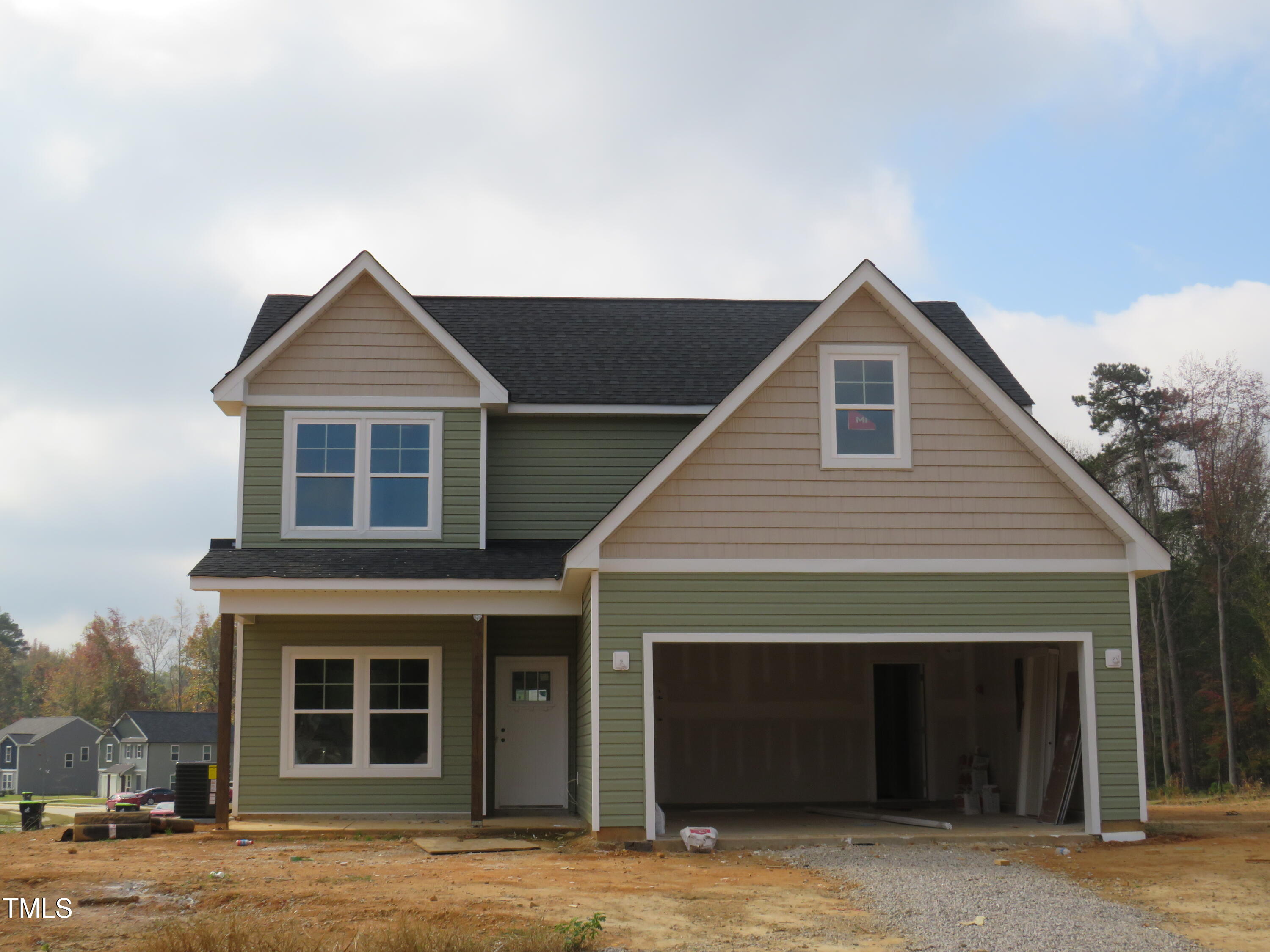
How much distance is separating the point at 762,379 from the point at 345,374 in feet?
19.2

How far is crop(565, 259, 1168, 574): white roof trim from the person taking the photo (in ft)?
40.1

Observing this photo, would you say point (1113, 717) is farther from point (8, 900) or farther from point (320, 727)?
point (8, 900)

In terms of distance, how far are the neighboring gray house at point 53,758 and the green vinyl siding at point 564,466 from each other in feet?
218

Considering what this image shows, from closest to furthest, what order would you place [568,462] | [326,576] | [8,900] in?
1. [8,900]
2. [326,576]
3. [568,462]

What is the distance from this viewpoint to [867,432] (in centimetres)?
1274

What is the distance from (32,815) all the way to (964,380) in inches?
539

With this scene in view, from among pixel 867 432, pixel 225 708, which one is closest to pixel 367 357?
pixel 225 708

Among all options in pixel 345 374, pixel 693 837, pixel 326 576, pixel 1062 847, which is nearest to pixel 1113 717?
pixel 1062 847


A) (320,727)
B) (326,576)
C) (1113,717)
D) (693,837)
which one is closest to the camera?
(693,837)

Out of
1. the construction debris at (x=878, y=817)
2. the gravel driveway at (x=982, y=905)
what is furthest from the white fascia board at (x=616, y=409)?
the gravel driveway at (x=982, y=905)

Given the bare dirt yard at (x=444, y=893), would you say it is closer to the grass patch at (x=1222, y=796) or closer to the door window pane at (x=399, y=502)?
the door window pane at (x=399, y=502)

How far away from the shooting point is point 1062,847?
11664mm

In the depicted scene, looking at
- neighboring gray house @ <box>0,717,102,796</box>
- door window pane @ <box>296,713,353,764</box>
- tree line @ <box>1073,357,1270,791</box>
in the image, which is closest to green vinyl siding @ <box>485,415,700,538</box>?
door window pane @ <box>296,713,353,764</box>

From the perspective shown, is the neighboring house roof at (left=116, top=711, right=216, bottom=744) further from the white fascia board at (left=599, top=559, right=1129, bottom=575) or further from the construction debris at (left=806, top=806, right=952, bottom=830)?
the white fascia board at (left=599, top=559, right=1129, bottom=575)
